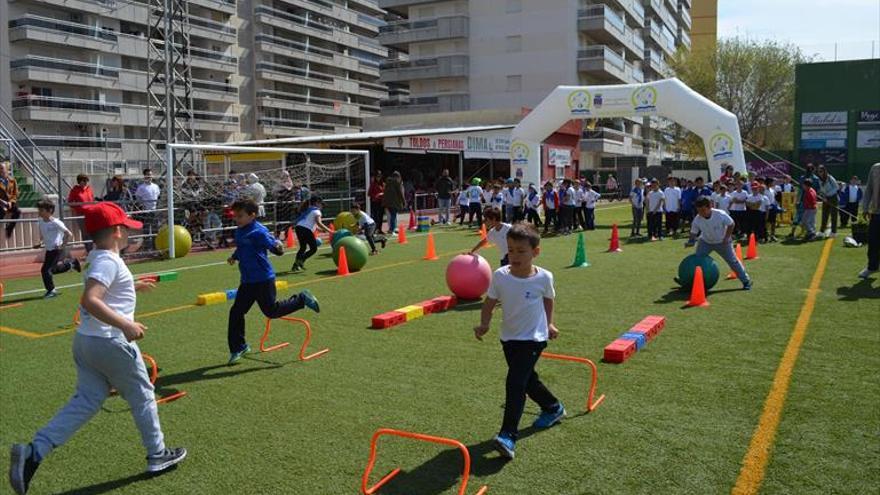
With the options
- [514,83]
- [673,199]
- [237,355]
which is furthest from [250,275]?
[514,83]

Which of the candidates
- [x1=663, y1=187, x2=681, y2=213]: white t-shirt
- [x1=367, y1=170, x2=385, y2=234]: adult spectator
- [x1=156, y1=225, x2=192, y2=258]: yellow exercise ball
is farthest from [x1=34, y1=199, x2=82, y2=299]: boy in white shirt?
[x1=663, y1=187, x2=681, y2=213]: white t-shirt

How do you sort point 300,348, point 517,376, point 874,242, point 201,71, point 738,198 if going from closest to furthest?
point 517,376 → point 300,348 → point 874,242 → point 738,198 → point 201,71

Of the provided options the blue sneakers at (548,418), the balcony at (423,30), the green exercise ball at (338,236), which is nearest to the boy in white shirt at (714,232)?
the blue sneakers at (548,418)

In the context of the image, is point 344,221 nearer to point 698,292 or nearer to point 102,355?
point 698,292

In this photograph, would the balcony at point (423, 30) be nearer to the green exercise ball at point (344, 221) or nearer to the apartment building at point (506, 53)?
the apartment building at point (506, 53)

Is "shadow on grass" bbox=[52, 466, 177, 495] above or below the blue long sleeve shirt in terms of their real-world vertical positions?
below

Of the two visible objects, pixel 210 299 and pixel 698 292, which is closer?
pixel 698 292

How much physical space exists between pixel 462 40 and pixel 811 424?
2403 inches

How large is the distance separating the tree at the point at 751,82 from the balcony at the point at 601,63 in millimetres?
6113

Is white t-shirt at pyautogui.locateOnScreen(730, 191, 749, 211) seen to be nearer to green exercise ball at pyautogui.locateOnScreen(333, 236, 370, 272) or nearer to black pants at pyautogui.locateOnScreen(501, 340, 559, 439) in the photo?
green exercise ball at pyautogui.locateOnScreen(333, 236, 370, 272)

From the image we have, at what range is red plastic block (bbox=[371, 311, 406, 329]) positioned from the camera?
9594 millimetres

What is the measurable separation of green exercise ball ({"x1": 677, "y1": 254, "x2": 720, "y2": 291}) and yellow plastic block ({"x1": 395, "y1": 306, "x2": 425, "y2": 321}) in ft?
15.1

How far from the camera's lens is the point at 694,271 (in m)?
11.7

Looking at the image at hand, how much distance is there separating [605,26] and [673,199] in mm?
42412
